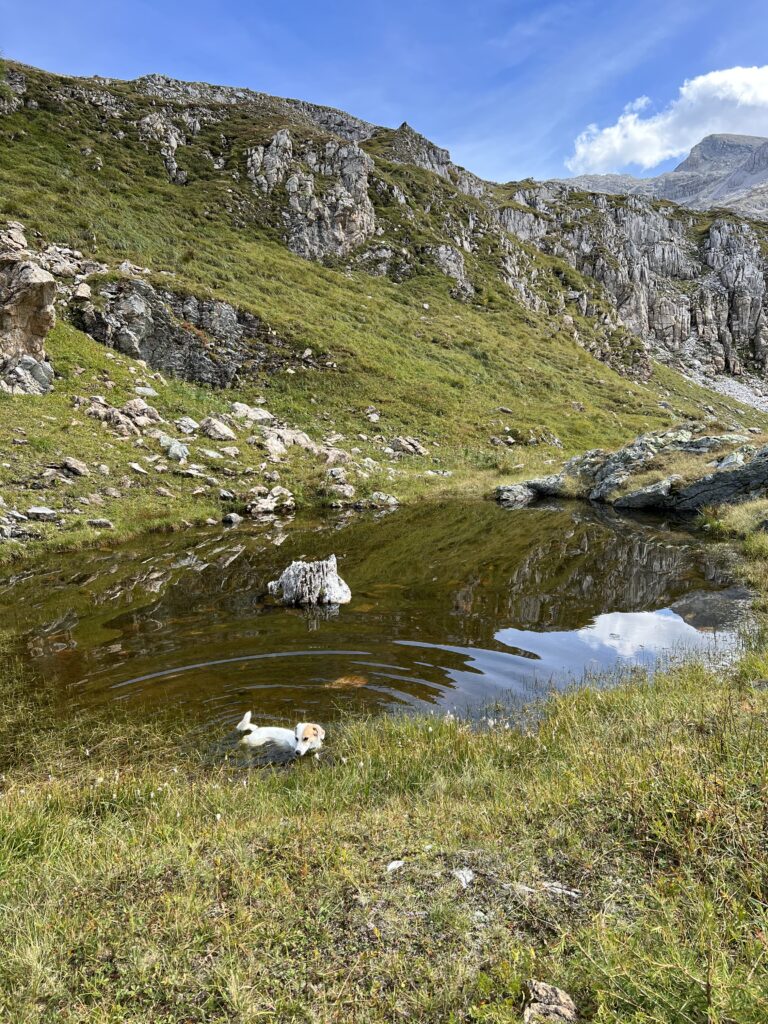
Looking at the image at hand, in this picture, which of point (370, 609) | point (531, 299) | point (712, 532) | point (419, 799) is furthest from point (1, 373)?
point (531, 299)

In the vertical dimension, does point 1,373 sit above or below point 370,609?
above

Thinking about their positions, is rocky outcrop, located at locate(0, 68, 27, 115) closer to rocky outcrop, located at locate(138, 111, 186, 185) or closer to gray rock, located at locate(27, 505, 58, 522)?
rocky outcrop, located at locate(138, 111, 186, 185)

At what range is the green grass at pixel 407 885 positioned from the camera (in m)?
2.67

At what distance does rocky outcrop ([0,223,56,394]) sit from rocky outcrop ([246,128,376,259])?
149 ft

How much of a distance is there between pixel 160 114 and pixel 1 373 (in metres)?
71.5

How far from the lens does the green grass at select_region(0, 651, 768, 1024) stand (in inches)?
105

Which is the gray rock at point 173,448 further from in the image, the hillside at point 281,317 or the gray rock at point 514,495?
the gray rock at point 514,495

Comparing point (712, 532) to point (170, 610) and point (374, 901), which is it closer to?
point (170, 610)

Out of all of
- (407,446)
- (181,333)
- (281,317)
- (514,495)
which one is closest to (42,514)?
(181,333)

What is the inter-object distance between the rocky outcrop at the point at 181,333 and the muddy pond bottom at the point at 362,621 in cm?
2117

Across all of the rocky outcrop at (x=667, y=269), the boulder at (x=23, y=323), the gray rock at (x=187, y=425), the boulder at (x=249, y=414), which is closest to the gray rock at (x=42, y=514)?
the boulder at (x=23, y=323)

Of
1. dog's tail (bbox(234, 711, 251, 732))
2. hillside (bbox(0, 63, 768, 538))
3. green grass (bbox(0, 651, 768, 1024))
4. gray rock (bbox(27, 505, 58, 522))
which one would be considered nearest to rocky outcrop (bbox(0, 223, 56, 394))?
hillside (bbox(0, 63, 768, 538))

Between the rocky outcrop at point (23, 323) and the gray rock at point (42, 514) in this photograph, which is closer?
the gray rock at point (42, 514)

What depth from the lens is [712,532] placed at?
2069cm
